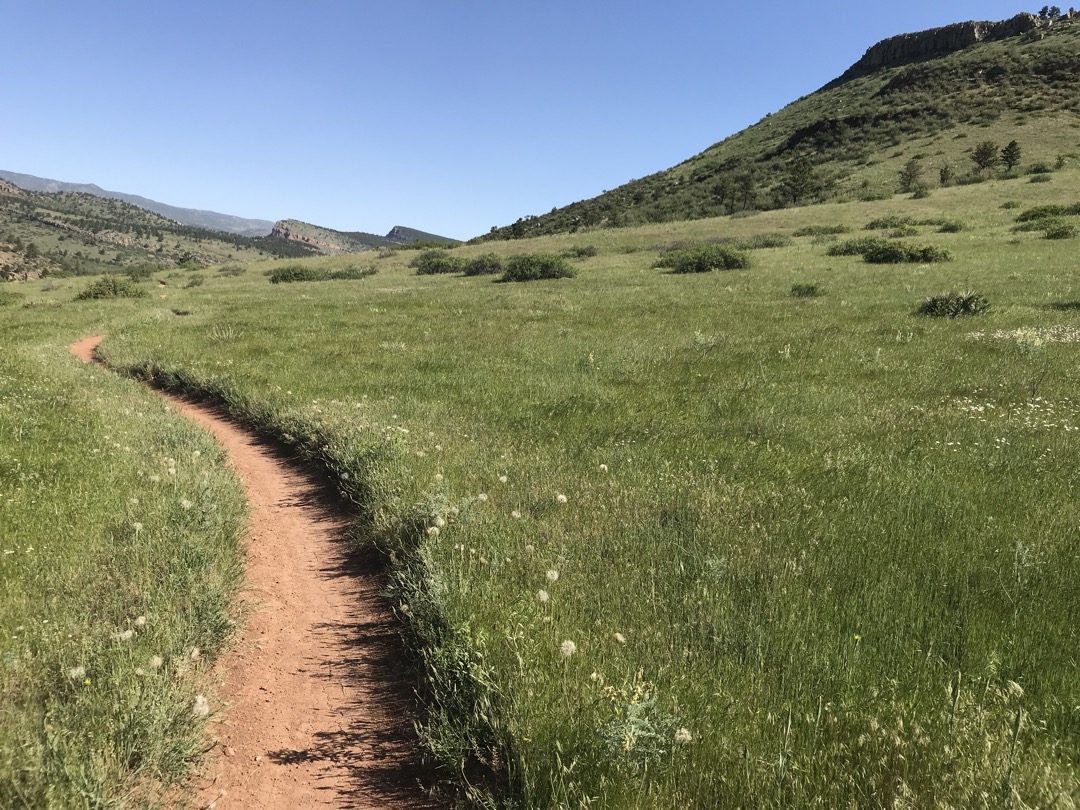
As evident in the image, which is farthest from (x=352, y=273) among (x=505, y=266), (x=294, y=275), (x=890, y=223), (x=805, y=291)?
(x=890, y=223)

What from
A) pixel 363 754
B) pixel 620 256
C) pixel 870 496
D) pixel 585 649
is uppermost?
pixel 620 256

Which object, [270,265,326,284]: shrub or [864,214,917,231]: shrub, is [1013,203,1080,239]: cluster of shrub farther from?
[270,265,326,284]: shrub

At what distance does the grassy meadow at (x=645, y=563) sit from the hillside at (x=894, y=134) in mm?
65479

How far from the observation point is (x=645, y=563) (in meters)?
4.86

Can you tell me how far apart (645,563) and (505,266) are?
4329 cm

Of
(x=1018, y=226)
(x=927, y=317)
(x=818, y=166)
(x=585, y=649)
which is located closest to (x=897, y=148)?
(x=818, y=166)

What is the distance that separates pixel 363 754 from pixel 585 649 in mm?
1531

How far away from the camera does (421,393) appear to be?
11477 mm

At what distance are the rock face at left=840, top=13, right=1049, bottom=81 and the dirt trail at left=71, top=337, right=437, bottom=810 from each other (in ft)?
567

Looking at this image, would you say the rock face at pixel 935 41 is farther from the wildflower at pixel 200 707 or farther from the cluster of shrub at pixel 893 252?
the wildflower at pixel 200 707

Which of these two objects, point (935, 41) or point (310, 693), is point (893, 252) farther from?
point (935, 41)

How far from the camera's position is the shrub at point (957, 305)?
15781 mm

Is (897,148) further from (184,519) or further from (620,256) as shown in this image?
(184,519)

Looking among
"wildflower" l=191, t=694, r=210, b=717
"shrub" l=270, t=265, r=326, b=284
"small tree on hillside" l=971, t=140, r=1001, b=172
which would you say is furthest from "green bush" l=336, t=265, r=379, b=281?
"small tree on hillside" l=971, t=140, r=1001, b=172
